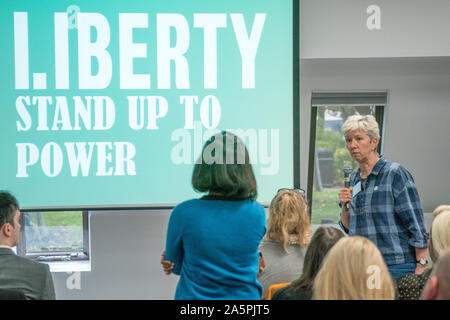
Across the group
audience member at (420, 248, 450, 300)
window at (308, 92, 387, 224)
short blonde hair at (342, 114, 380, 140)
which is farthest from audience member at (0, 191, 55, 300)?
window at (308, 92, 387, 224)

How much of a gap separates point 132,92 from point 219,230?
181cm

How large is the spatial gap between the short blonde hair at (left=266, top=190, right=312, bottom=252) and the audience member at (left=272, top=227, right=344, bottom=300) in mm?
408

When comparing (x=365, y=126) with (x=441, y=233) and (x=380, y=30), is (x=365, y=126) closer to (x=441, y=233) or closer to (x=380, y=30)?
(x=441, y=233)

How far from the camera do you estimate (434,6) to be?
3.19 meters

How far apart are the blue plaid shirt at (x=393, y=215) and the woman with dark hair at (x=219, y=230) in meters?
0.80

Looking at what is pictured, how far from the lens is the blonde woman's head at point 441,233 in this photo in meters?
1.88

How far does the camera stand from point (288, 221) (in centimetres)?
205

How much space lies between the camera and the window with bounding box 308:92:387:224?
3732 mm

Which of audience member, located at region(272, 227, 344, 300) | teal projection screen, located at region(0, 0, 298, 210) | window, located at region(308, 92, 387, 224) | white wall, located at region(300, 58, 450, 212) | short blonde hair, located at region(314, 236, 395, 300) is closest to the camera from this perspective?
short blonde hair, located at region(314, 236, 395, 300)

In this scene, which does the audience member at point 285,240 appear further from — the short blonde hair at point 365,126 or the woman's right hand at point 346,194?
the short blonde hair at point 365,126

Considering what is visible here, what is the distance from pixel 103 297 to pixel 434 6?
9.61 feet

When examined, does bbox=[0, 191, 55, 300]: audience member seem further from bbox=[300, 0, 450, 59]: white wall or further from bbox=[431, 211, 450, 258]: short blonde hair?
bbox=[300, 0, 450, 59]: white wall
